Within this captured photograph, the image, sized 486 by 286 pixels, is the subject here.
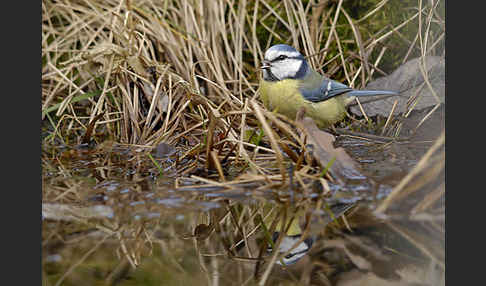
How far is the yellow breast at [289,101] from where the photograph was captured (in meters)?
2.10

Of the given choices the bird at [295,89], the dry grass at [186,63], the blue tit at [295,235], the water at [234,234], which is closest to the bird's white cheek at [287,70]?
the bird at [295,89]

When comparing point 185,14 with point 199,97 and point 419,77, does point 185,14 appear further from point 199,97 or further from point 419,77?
point 419,77

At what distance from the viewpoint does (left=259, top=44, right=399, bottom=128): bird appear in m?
2.09

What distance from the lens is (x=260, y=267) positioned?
4.21ft

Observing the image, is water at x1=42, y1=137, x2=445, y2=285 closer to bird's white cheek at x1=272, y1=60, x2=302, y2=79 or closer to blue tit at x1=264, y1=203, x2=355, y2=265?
blue tit at x1=264, y1=203, x2=355, y2=265

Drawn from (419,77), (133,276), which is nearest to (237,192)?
(133,276)

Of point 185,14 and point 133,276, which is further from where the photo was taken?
point 185,14

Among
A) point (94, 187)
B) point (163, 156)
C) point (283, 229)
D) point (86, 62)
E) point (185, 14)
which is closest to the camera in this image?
point (283, 229)

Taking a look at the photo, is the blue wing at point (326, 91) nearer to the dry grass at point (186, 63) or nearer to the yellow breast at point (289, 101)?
the yellow breast at point (289, 101)

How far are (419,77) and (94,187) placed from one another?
1260 mm

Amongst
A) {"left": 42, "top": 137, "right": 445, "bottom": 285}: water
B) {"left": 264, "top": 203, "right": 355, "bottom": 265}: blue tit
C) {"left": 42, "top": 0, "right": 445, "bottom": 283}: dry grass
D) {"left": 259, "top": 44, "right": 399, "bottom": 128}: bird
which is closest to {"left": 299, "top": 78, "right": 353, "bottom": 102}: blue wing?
{"left": 259, "top": 44, "right": 399, "bottom": 128}: bird

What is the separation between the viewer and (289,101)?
83.0 inches

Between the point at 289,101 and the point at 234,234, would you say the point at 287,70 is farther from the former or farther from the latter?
the point at 234,234

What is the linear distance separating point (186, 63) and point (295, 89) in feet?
2.56
